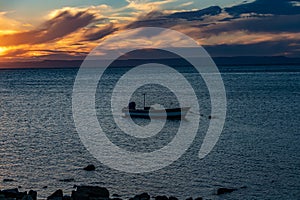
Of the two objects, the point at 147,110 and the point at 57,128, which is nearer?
the point at 57,128

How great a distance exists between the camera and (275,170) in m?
32.8


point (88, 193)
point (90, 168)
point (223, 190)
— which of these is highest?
point (88, 193)

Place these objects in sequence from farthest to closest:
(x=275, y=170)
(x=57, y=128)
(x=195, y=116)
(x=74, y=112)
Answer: (x=74, y=112) < (x=195, y=116) < (x=57, y=128) < (x=275, y=170)

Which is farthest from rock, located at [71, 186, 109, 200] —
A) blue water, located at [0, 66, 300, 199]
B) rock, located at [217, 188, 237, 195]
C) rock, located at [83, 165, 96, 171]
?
rock, located at [83, 165, 96, 171]

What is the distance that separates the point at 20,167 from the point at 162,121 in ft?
98.7

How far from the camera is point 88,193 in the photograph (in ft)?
71.3

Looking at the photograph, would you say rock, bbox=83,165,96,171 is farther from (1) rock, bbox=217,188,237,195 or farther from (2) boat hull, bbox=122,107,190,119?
(2) boat hull, bbox=122,107,190,119

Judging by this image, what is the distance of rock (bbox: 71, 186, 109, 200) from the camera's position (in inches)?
842

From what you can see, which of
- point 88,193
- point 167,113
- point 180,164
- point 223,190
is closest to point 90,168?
point 180,164

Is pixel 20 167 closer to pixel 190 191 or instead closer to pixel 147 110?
pixel 190 191

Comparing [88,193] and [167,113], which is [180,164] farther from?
[167,113]

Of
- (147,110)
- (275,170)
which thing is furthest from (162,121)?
(275,170)

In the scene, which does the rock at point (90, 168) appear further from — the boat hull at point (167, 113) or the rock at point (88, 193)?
the boat hull at point (167, 113)

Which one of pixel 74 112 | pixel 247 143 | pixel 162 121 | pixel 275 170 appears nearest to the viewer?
pixel 275 170
